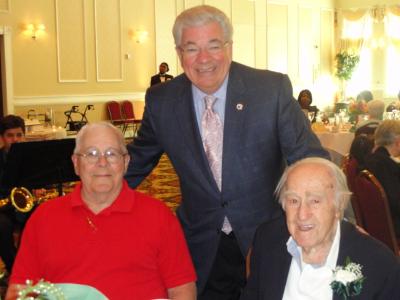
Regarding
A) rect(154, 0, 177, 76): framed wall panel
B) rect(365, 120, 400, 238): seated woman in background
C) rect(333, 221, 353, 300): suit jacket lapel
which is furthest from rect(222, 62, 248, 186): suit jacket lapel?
rect(154, 0, 177, 76): framed wall panel

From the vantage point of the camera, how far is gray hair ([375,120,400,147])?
4.12m

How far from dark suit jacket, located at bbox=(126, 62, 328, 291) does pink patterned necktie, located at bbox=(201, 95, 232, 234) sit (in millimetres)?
27

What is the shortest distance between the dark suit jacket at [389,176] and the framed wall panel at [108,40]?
9688 mm

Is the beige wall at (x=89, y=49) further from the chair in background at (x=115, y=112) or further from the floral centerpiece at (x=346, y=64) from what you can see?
the floral centerpiece at (x=346, y=64)

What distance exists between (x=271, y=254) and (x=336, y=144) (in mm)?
5964

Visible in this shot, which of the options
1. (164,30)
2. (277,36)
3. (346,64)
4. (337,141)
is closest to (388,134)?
(337,141)

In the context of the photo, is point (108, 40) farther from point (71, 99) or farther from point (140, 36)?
point (71, 99)

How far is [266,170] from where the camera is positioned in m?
2.24

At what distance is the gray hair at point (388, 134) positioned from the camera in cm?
412

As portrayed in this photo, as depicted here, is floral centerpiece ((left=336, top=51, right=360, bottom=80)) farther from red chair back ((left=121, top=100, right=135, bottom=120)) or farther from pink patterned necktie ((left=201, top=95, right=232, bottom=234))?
pink patterned necktie ((left=201, top=95, right=232, bottom=234))

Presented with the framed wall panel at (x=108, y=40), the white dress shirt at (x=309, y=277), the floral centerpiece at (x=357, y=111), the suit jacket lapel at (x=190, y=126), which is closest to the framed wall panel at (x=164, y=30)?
the framed wall panel at (x=108, y=40)

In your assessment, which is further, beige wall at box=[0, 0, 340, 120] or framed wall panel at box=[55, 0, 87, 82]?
framed wall panel at box=[55, 0, 87, 82]

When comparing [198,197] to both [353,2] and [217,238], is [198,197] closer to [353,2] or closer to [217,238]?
[217,238]

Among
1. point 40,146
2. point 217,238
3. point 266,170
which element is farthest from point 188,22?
point 40,146
